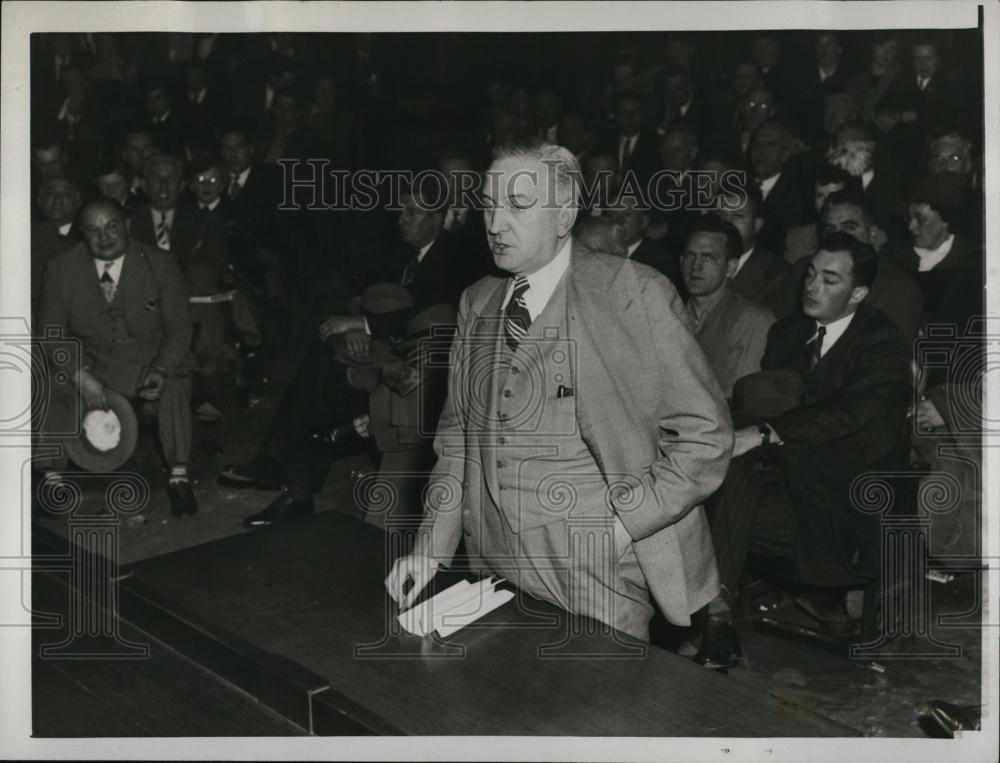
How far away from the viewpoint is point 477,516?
126 inches

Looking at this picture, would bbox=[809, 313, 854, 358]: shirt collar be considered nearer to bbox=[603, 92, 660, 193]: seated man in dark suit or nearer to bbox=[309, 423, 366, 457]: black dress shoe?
bbox=[603, 92, 660, 193]: seated man in dark suit

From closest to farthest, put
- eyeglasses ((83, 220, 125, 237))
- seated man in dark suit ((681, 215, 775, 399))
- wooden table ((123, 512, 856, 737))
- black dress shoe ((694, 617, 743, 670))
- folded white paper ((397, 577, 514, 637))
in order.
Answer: wooden table ((123, 512, 856, 737)) → folded white paper ((397, 577, 514, 637)) → black dress shoe ((694, 617, 743, 670)) → seated man in dark suit ((681, 215, 775, 399)) → eyeglasses ((83, 220, 125, 237))

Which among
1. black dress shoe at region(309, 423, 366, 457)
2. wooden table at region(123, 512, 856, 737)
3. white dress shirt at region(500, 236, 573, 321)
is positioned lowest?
wooden table at region(123, 512, 856, 737)

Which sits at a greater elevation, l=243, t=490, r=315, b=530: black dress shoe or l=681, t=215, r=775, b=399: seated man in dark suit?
l=681, t=215, r=775, b=399: seated man in dark suit

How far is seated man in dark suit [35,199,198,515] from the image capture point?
16.2ft

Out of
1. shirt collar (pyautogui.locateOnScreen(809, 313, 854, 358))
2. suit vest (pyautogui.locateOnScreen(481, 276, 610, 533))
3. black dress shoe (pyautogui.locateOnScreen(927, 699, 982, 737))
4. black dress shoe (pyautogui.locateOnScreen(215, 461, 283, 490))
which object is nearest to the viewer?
suit vest (pyautogui.locateOnScreen(481, 276, 610, 533))

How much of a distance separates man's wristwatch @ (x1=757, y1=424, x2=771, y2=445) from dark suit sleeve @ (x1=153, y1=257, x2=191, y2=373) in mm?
2626

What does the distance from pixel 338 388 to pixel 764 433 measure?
1.96 m

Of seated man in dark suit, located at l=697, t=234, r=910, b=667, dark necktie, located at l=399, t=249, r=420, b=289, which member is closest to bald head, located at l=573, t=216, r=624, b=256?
dark necktie, located at l=399, t=249, r=420, b=289

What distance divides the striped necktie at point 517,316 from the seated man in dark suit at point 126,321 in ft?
7.32

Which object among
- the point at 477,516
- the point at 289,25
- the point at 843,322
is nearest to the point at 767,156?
the point at 843,322

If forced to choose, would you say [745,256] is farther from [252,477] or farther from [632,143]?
[252,477]

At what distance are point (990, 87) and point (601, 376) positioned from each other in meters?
1.60

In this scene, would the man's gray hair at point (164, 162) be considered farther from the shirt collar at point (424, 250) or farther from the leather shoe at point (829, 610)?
the leather shoe at point (829, 610)
